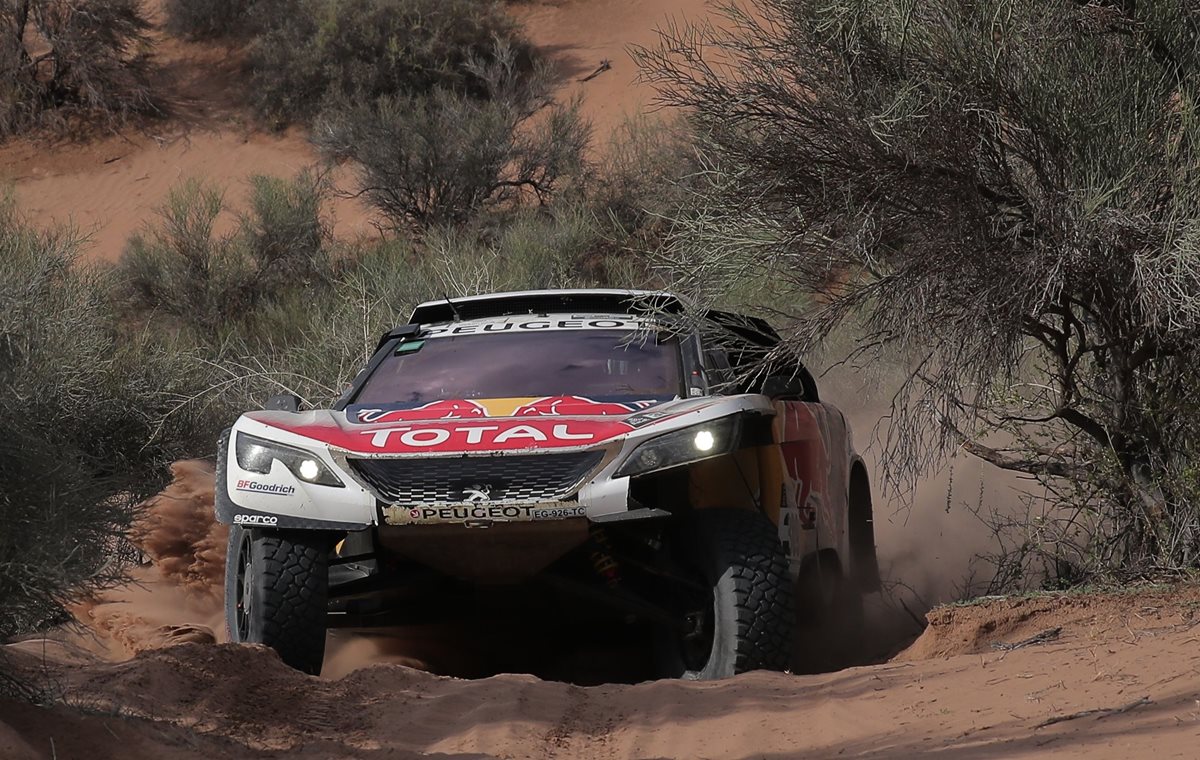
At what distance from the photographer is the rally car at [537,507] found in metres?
5.83

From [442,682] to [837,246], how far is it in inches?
113

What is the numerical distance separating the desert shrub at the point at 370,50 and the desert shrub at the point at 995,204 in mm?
26979

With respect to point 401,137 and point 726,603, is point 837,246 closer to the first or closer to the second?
point 726,603

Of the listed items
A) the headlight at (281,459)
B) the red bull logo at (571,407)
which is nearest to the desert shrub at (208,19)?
the red bull logo at (571,407)

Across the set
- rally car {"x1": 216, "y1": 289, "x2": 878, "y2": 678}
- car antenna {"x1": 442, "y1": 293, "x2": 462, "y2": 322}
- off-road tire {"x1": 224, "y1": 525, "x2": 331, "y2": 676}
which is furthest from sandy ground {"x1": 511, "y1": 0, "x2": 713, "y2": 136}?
off-road tire {"x1": 224, "y1": 525, "x2": 331, "y2": 676}

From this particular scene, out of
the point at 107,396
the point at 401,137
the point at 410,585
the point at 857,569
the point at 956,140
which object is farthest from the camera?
the point at 401,137

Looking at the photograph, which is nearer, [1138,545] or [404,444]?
[404,444]

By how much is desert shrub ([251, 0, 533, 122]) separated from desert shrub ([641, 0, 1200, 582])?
27.0 m

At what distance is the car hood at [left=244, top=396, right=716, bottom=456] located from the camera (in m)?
5.94

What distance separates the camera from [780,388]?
22.5 feet

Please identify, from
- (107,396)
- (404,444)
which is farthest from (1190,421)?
(107,396)

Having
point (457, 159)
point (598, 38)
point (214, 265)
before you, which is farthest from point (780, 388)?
point (598, 38)

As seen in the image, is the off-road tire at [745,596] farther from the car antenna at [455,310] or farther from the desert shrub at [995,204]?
the car antenna at [455,310]

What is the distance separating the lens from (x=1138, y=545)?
770 centimetres
